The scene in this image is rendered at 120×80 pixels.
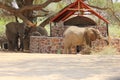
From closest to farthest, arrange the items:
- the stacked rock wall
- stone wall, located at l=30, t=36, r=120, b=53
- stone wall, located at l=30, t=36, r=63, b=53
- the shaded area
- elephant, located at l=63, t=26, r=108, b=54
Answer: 1. elephant, located at l=63, t=26, r=108, b=54
2. stone wall, located at l=30, t=36, r=120, b=53
3. the stacked rock wall
4. stone wall, located at l=30, t=36, r=63, b=53
5. the shaded area

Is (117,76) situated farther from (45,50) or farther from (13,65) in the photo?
(45,50)

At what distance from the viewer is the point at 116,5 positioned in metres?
22.6

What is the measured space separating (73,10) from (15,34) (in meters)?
4.33

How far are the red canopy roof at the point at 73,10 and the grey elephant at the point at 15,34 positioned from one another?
2323mm

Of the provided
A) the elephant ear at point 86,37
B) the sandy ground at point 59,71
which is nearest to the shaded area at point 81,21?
the elephant ear at point 86,37

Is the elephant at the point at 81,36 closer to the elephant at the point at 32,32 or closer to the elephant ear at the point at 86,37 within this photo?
the elephant ear at the point at 86,37

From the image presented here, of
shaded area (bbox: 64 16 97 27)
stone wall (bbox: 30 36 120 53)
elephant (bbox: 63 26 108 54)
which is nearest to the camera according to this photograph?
elephant (bbox: 63 26 108 54)

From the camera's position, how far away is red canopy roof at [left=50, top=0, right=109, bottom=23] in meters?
18.1

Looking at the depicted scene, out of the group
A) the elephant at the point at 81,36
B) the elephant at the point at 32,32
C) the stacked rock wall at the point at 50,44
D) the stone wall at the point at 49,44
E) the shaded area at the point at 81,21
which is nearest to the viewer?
the elephant at the point at 81,36

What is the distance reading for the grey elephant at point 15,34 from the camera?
2050 centimetres

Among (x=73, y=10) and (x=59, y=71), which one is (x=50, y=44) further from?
(x=59, y=71)

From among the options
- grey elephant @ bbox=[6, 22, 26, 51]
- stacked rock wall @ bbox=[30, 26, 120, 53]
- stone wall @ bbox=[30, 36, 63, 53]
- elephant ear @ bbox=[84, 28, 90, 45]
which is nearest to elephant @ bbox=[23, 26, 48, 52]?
grey elephant @ bbox=[6, 22, 26, 51]

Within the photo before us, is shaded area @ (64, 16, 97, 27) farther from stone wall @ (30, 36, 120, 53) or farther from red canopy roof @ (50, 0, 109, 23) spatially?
stone wall @ (30, 36, 120, 53)

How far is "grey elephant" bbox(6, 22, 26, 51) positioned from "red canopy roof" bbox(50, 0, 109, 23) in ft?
7.62
